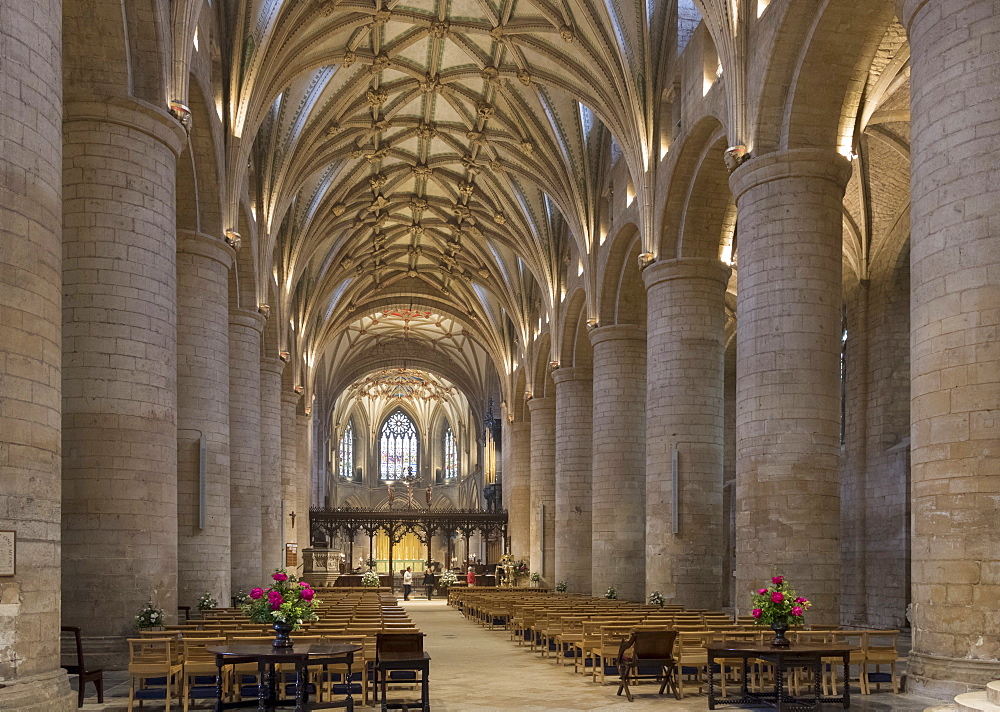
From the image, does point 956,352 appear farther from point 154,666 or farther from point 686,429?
point 686,429

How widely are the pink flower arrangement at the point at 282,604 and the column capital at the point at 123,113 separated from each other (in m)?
7.47

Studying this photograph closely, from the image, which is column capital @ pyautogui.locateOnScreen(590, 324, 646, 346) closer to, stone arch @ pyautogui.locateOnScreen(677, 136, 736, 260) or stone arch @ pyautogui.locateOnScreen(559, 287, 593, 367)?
stone arch @ pyautogui.locateOnScreen(559, 287, 593, 367)

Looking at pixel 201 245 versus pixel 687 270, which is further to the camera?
pixel 687 270

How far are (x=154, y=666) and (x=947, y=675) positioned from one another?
7.99 metres

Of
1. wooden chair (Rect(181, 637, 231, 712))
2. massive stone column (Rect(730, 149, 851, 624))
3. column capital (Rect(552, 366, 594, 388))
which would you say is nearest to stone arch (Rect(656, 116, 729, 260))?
massive stone column (Rect(730, 149, 851, 624))

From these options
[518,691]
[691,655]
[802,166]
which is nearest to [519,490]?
[802,166]

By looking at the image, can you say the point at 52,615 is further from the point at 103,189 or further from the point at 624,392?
the point at 624,392

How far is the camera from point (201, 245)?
21.0 m

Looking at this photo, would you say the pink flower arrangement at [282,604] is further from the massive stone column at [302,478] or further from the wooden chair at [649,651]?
the massive stone column at [302,478]

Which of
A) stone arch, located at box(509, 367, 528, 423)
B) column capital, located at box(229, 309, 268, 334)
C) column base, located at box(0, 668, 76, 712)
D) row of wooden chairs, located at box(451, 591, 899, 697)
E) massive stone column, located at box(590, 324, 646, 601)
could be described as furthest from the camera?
stone arch, located at box(509, 367, 528, 423)

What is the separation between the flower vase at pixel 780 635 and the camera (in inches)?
429

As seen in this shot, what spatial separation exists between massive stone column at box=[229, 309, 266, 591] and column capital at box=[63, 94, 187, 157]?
1105 centimetres

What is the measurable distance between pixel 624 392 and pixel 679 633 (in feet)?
51.0

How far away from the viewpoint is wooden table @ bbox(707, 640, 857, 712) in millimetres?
10398
